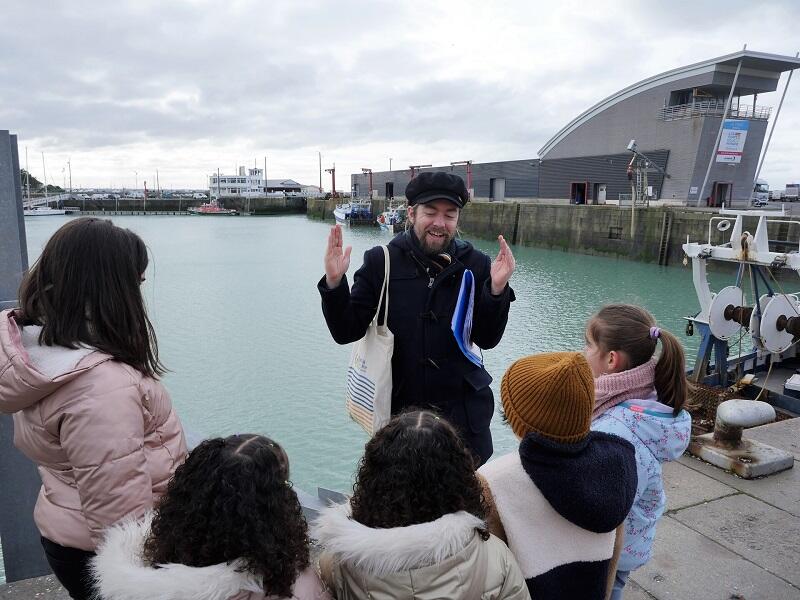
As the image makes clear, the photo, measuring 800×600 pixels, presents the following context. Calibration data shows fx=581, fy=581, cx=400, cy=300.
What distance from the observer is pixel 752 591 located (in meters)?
2.38

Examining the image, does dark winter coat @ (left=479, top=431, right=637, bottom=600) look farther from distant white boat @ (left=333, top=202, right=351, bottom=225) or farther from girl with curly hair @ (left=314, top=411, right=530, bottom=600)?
distant white boat @ (left=333, top=202, right=351, bottom=225)

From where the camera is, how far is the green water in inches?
258

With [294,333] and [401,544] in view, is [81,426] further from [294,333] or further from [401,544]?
[294,333]

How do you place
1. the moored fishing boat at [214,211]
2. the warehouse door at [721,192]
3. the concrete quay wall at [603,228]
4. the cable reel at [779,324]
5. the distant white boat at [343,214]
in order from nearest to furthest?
the cable reel at [779,324] < the concrete quay wall at [603,228] < the warehouse door at [721,192] < the distant white boat at [343,214] < the moored fishing boat at [214,211]

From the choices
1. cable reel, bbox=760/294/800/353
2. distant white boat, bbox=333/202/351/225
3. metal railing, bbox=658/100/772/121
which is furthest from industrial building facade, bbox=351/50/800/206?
cable reel, bbox=760/294/800/353

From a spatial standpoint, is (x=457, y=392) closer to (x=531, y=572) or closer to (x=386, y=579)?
(x=531, y=572)

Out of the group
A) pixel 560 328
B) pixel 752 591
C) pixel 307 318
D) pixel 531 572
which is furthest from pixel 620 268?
pixel 531 572

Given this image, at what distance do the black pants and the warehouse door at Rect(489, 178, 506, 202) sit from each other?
4053 cm

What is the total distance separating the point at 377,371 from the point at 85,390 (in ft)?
3.41

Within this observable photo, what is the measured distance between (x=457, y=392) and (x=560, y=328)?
9.69 metres

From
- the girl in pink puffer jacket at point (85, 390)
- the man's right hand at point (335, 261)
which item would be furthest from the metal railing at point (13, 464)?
the man's right hand at point (335, 261)

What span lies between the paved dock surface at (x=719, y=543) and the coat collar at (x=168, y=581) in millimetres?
1189

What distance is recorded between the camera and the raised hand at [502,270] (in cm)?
207

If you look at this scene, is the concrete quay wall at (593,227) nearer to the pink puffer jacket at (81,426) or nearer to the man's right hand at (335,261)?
the man's right hand at (335,261)
